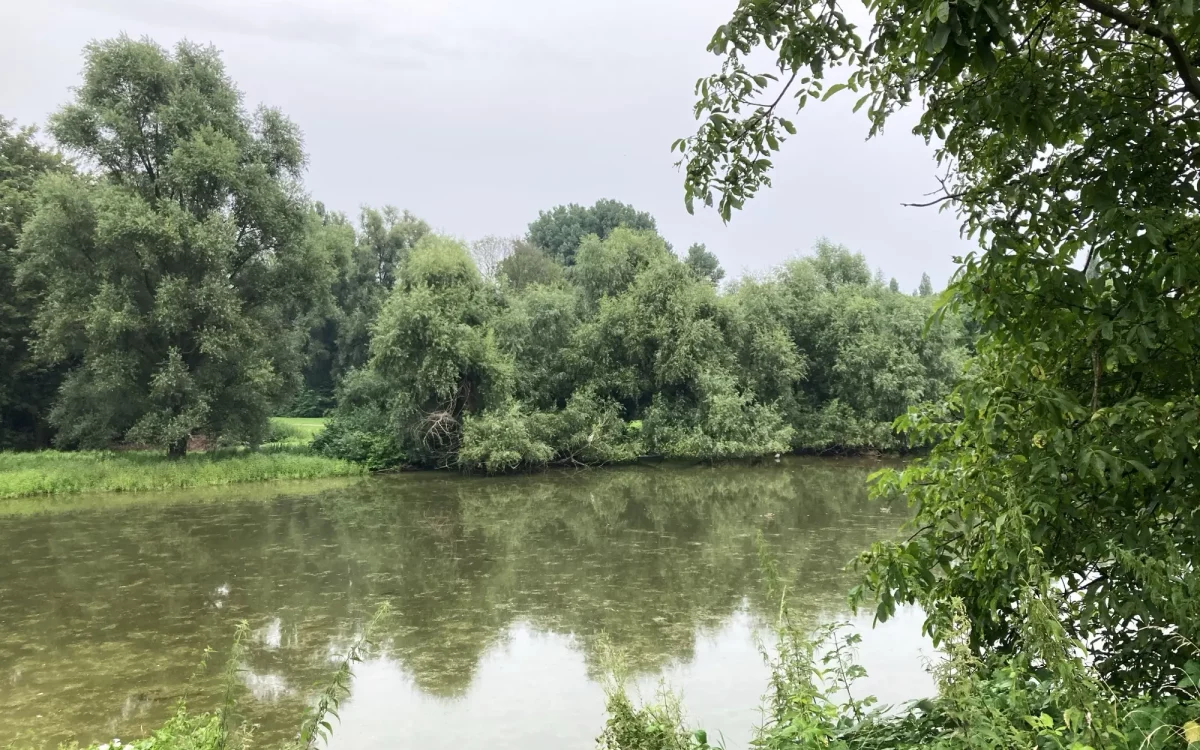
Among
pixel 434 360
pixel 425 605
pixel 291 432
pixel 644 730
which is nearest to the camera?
pixel 644 730

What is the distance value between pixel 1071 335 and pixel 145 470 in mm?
19691

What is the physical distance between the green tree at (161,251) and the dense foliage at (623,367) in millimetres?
3288

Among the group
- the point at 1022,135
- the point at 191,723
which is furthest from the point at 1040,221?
the point at 191,723

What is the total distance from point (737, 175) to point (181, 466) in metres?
18.8

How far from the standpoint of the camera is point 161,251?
757 inches

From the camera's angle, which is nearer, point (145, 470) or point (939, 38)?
point (939, 38)

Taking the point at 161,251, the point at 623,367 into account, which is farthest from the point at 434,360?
the point at 161,251

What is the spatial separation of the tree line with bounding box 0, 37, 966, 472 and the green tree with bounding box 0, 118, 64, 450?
63 millimetres

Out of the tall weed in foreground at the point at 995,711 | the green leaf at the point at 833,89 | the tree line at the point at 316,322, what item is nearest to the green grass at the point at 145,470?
the tree line at the point at 316,322

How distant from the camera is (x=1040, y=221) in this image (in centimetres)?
271

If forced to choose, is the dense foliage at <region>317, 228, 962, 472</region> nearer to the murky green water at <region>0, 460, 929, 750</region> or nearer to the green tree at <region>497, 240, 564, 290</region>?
the murky green water at <region>0, 460, 929, 750</region>

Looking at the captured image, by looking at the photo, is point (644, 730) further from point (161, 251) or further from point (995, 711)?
point (161, 251)

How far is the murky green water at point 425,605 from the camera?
5871mm

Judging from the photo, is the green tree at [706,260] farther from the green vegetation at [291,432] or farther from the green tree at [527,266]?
the green vegetation at [291,432]
